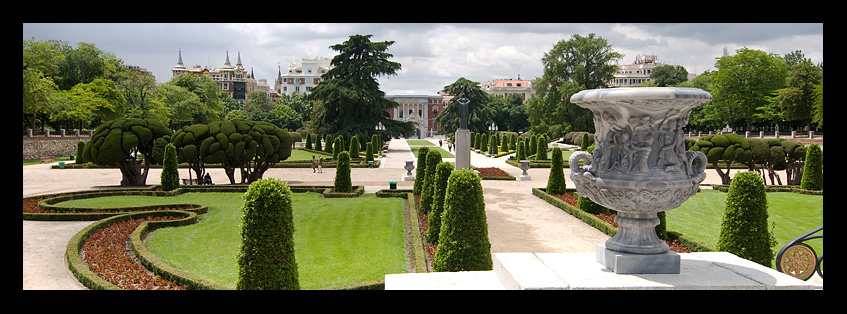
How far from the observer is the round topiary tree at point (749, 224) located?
7.89 meters

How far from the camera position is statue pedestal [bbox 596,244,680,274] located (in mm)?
5641

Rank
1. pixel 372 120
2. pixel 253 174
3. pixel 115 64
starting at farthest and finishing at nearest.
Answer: pixel 115 64
pixel 372 120
pixel 253 174

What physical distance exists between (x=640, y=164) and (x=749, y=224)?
3.41 meters

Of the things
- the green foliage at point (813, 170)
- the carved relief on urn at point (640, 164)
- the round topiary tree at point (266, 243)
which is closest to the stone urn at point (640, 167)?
the carved relief on urn at point (640, 164)

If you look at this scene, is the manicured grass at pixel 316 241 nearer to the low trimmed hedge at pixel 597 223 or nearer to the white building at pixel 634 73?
the low trimmed hedge at pixel 597 223

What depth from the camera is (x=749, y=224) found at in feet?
26.0

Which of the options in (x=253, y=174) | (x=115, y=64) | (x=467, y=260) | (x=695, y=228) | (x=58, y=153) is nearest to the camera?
(x=467, y=260)

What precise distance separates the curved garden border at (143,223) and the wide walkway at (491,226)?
0.98ft

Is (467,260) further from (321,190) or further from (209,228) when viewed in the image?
(321,190)

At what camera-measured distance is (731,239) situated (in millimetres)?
8016

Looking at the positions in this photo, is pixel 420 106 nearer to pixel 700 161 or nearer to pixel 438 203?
pixel 438 203

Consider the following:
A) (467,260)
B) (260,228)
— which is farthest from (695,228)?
(260,228)

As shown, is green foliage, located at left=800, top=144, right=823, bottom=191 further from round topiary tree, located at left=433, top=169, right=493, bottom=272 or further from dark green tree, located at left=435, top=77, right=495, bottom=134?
dark green tree, located at left=435, top=77, right=495, bottom=134

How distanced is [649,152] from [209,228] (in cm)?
1041
